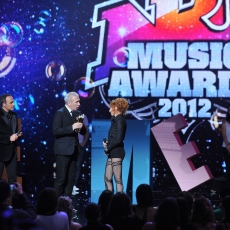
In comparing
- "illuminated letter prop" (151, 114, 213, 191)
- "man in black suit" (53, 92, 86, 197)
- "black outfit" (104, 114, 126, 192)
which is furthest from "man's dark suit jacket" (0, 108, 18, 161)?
"illuminated letter prop" (151, 114, 213, 191)

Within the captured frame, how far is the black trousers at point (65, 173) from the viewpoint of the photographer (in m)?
6.38

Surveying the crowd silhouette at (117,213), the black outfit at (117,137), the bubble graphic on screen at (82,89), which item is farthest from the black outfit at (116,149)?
the bubble graphic on screen at (82,89)

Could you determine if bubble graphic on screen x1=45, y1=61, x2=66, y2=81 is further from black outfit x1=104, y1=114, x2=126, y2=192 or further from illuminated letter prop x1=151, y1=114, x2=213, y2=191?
black outfit x1=104, y1=114, x2=126, y2=192

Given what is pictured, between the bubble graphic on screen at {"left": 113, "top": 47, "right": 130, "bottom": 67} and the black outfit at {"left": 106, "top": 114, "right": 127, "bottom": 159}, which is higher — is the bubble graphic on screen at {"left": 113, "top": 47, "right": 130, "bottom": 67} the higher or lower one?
the higher one

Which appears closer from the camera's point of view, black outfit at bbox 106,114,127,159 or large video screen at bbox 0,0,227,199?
black outfit at bbox 106,114,127,159

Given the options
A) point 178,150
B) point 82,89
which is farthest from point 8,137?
point 82,89

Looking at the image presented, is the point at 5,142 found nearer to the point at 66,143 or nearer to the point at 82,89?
the point at 66,143

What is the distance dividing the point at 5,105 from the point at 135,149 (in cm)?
271

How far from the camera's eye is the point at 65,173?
6383 mm

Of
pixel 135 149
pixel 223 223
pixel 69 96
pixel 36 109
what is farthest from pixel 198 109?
pixel 223 223

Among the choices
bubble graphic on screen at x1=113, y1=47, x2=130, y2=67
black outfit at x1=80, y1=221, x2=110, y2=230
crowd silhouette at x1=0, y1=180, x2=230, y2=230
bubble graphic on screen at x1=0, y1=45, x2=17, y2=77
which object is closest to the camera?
crowd silhouette at x1=0, y1=180, x2=230, y2=230

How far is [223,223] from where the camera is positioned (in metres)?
3.71

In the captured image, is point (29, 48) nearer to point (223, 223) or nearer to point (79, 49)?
point (79, 49)

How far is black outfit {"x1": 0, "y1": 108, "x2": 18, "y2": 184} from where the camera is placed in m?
6.66
